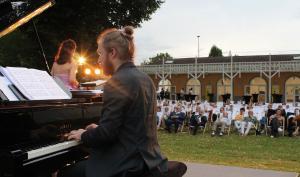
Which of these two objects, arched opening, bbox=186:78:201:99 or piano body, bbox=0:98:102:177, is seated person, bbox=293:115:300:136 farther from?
arched opening, bbox=186:78:201:99

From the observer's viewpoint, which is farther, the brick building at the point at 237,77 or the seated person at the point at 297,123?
the brick building at the point at 237,77

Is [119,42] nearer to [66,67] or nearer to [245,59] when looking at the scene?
[66,67]

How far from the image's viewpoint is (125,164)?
3301 millimetres

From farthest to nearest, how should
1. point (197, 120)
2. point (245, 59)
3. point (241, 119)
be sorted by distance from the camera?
1. point (245, 59)
2. point (197, 120)
3. point (241, 119)

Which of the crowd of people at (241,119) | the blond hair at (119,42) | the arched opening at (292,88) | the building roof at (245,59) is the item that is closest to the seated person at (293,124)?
the crowd of people at (241,119)

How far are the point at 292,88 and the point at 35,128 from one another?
5193 centimetres

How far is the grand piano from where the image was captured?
3.63 meters

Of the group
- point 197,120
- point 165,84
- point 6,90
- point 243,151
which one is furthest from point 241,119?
point 165,84

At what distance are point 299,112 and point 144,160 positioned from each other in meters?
17.6

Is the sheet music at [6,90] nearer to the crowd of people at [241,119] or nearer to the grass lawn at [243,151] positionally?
the grass lawn at [243,151]

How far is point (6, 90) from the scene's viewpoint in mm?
4215

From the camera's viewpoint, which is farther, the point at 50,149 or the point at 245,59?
the point at 245,59

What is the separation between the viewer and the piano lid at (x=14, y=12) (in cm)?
472

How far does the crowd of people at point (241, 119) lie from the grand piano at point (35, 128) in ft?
48.3
